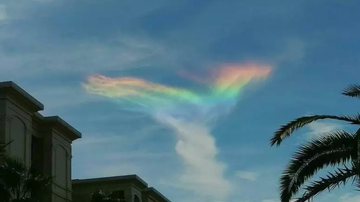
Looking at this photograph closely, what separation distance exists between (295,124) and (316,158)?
0.98 meters

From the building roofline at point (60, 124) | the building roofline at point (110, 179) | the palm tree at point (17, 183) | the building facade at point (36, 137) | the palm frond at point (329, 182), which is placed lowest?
the palm frond at point (329, 182)

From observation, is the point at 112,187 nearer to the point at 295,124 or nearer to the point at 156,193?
the point at 156,193

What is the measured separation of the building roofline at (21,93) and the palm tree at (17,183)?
9.41 metres

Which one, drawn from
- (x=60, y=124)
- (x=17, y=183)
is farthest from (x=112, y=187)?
(x=17, y=183)

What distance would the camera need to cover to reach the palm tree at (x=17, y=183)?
2589 cm

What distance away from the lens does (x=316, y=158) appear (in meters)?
17.8

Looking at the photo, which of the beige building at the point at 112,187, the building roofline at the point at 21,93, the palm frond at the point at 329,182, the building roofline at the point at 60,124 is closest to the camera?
the palm frond at the point at 329,182

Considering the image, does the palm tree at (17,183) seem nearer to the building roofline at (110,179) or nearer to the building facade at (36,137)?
the building facade at (36,137)

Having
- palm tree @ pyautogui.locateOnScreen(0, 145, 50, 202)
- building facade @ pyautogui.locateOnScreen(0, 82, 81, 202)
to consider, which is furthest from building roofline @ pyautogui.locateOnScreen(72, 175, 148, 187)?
palm tree @ pyautogui.locateOnScreen(0, 145, 50, 202)

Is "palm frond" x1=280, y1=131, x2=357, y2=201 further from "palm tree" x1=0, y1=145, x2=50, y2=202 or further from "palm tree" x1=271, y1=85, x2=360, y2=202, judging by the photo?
"palm tree" x1=0, y1=145, x2=50, y2=202

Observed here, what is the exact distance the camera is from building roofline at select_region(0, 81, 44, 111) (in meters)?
36.0

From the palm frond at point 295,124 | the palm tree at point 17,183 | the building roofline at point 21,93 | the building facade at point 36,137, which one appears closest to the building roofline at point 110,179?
the building facade at point 36,137

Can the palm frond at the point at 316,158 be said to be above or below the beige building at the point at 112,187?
below

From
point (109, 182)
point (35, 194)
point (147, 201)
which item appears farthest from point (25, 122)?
point (147, 201)
